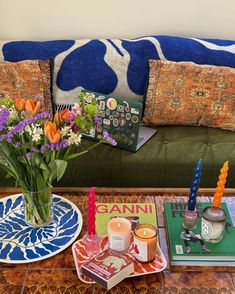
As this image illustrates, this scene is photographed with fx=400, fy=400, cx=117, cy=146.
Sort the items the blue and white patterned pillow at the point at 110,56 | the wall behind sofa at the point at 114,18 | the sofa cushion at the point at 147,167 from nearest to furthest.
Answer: the sofa cushion at the point at 147,167, the blue and white patterned pillow at the point at 110,56, the wall behind sofa at the point at 114,18

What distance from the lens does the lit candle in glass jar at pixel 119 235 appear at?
1.20m

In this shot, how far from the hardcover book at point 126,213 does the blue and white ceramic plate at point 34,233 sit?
0.07 meters

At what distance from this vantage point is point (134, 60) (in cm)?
222

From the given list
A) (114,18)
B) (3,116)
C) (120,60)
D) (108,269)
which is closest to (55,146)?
(3,116)

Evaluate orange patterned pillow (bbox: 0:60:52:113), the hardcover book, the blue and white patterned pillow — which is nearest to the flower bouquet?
the hardcover book

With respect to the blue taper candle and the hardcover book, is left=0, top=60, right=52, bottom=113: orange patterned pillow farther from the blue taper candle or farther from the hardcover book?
the blue taper candle

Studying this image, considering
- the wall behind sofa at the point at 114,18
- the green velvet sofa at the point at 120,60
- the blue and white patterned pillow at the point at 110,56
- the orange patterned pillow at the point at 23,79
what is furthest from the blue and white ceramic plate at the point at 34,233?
the wall behind sofa at the point at 114,18

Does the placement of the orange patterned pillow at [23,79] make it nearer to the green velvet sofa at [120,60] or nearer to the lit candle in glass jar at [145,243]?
the green velvet sofa at [120,60]

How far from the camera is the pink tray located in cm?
118

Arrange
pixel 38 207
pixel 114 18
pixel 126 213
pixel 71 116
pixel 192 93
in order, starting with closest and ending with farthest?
1. pixel 71 116
2. pixel 38 207
3. pixel 126 213
4. pixel 192 93
5. pixel 114 18

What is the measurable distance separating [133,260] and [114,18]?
1.63 meters

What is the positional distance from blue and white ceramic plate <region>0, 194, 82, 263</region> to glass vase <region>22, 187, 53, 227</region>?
0.02 meters

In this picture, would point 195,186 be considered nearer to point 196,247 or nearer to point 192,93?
point 196,247

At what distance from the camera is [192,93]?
2.12 m
